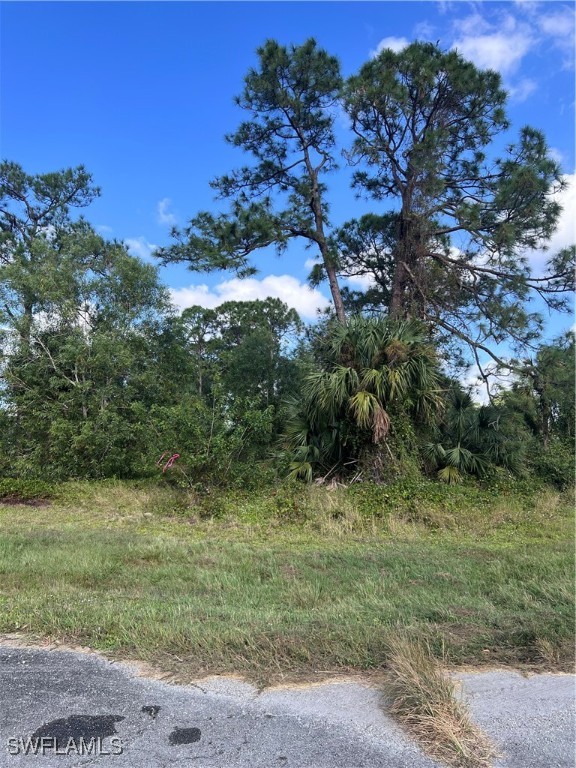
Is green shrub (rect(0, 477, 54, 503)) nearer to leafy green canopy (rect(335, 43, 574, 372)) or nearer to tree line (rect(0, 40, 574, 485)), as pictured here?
tree line (rect(0, 40, 574, 485))

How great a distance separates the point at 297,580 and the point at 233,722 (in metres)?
2.67

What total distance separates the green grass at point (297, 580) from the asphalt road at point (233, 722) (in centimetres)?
27

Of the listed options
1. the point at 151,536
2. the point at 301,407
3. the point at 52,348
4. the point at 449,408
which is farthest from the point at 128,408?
the point at 449,408

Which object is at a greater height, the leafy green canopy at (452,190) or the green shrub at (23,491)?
the leafy green canopy at (452,190)

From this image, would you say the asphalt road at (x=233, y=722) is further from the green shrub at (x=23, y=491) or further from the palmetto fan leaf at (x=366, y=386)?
the green shrub at (x=23, y=491)

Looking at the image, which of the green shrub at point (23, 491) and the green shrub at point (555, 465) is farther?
the green shrub at point (555, 465)

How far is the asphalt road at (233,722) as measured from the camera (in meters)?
2.56

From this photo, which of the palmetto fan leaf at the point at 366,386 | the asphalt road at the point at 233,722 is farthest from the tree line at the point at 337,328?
the asphalt road at the point at 233,722

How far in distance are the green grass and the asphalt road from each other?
0.27 metres

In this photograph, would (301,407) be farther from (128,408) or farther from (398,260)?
(398,260)

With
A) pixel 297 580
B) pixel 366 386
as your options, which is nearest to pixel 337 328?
pixel 366 386

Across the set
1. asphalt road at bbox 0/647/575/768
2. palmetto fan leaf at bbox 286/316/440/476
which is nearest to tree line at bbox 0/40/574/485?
palmetto fan leaf at bbox 286/316/440/476

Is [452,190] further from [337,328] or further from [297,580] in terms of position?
[297,580]

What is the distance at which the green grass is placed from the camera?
3.69 meters
